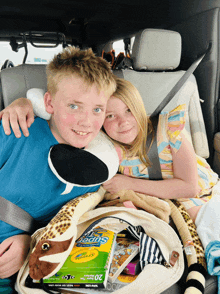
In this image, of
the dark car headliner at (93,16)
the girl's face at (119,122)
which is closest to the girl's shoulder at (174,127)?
the girl's face at (119,122)

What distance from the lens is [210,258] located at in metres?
0.72

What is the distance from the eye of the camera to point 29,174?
2.35 ft

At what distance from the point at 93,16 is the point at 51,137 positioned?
182cm

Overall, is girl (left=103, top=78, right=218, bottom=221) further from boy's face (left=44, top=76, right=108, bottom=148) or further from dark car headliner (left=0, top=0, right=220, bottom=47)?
dark car headliner (left=0, top=0, right=220, bottom=47)

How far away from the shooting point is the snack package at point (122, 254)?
0.63 meters

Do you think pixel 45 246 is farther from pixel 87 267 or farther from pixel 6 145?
pixel 6 145

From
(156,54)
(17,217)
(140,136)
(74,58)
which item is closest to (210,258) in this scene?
A: (140,136)

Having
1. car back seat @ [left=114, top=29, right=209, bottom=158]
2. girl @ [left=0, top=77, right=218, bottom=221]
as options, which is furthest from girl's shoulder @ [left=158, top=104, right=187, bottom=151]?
car back seat @ [left=114, top=29, right=209, bottom=158]

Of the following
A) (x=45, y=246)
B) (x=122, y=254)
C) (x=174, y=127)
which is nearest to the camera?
(x=45, y=246)

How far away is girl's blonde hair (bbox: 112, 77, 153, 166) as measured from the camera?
856 mm

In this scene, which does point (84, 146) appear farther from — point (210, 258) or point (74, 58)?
point (210, 258)

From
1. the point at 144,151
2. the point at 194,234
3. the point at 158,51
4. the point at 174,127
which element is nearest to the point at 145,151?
the point at 144,151

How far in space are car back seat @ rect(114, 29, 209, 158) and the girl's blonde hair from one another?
12.2 inches

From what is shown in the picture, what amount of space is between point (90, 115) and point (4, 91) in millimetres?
573
